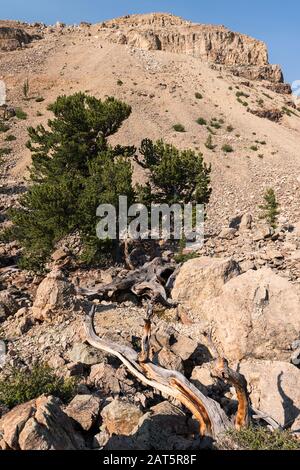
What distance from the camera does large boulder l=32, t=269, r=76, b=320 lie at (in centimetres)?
1227

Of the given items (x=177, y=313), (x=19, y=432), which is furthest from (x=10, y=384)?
(x=177, y=313)

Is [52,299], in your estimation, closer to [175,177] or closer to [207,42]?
[175,177]

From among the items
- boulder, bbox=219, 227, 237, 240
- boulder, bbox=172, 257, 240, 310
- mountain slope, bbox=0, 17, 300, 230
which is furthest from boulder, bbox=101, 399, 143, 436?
mountain slope, bbox=0, 17, 300, 230

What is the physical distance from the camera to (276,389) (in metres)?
9.43

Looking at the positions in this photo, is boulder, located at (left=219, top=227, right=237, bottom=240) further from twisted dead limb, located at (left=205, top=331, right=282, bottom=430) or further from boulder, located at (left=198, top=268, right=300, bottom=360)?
twisted dead limb, located at (left=205, top=331, right=282, bottom=430)

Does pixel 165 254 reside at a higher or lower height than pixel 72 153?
lower

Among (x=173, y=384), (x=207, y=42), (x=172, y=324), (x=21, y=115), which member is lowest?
(x=173, y=384)

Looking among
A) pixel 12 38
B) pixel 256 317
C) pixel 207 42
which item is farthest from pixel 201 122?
pixel 207 42

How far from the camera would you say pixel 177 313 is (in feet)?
44.0

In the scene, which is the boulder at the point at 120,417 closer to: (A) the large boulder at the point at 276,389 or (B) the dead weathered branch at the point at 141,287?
(A) the large boulder at the point at 276,389

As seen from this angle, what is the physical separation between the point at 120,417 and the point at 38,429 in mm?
1940

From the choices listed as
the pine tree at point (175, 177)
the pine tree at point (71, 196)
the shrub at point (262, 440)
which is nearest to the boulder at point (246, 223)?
the pine tree at point (175, 177)
